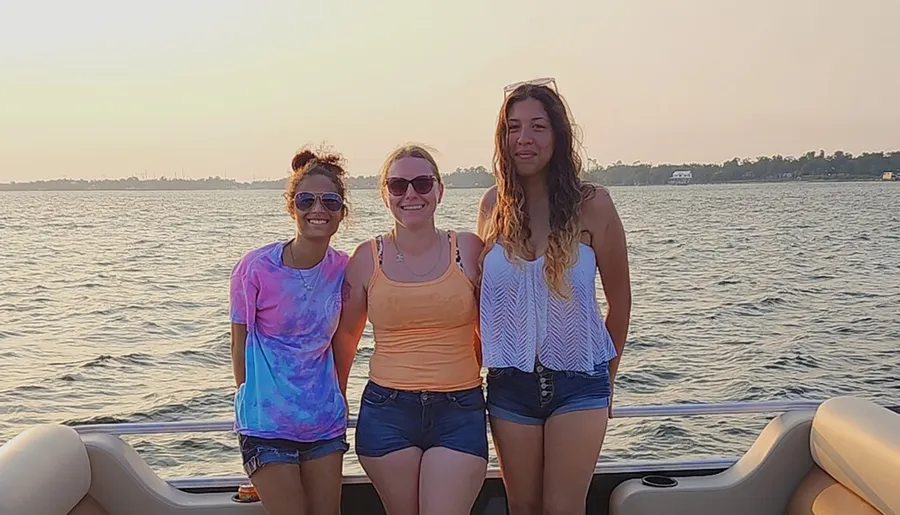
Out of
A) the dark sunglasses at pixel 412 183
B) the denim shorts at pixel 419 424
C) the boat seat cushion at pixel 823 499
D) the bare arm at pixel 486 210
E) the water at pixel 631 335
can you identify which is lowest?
the water at pixel 631 335

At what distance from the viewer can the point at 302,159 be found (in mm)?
3045

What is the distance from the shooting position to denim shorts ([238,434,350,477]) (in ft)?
9.22

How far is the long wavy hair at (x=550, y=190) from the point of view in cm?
281

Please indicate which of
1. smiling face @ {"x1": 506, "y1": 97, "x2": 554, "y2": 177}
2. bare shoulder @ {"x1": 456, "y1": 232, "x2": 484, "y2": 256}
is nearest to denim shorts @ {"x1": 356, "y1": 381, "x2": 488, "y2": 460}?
bare shoulder @ {"x1": 456, "y1": 232, "x2": 484, "y2": 256}

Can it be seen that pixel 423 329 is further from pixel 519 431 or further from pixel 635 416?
pixel 635 416

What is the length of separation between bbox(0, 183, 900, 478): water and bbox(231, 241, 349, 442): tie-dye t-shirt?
0.44 m

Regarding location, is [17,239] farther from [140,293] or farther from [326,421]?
[326,421]

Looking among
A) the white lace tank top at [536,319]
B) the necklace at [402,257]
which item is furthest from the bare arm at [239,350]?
the white lace tank top at [536,319]

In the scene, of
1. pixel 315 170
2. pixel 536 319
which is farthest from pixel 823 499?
pixel 315 170

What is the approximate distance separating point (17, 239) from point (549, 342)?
31868mm

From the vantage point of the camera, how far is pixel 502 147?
9.55 ft

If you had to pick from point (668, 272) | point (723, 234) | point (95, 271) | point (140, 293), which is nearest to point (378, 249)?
point (140, 293)

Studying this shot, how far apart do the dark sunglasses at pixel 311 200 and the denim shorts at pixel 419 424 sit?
0.60m

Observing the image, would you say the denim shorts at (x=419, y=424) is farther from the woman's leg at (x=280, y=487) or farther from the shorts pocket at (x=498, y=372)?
the woman's leg at (x=280, y=487)
